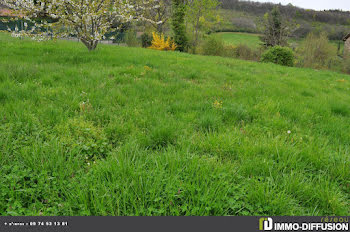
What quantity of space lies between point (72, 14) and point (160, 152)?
876cm

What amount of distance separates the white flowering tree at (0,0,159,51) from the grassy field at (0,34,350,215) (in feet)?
12.9

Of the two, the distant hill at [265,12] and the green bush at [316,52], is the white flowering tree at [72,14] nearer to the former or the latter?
the green bush at [316,52]

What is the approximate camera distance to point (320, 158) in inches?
113

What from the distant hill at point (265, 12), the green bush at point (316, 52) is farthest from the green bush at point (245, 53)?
the distant hill at point (265, 12)

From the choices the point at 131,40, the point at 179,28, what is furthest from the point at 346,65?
the point at 131,40

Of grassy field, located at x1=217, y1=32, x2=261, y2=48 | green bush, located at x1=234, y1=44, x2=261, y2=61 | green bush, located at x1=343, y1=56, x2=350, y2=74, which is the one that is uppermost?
grassy field, located at x1=217, y1=32, x2=261, y2=48

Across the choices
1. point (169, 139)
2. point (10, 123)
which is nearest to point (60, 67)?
point (10, 123)

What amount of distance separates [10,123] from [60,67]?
13.6 ft

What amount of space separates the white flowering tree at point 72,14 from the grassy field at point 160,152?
393 centimetres

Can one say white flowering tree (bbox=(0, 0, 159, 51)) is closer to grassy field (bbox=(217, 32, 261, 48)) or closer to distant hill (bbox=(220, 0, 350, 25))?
grassy field (bbox=(217, 32, 261, 48))

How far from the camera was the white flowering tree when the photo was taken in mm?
7996

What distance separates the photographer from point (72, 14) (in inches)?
345

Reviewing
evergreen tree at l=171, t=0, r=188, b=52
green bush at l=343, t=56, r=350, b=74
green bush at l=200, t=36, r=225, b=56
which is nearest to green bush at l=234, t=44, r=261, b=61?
green bush at l=200, t=36, r=225, b=56

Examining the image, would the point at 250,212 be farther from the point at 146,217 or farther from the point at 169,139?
the point at 169,139
